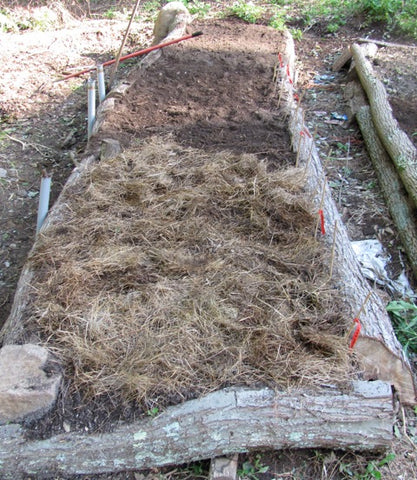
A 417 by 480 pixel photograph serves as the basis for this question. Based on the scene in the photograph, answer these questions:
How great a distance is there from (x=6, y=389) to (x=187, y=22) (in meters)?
5.94

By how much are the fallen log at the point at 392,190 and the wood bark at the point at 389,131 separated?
9 centimetres

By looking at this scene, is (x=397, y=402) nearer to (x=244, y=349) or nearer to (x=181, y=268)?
(x=244, y=349)

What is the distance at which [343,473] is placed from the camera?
2.17 m

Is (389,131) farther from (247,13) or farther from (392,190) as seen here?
(247,13)

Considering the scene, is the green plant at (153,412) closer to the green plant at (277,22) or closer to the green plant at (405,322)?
the green plant at (405,322)

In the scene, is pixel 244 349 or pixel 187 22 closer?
pixel 244 349

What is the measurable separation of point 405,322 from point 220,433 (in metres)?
1.54

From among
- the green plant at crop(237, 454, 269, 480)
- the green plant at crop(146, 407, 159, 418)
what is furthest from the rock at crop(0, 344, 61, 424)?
the green plant at crop(237, 454, 269, 480)

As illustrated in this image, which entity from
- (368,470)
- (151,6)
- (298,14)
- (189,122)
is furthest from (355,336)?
(151,6)

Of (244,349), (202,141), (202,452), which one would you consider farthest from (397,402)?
(202,141)

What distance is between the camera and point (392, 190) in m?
4.04

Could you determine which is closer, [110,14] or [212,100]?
[212,100]

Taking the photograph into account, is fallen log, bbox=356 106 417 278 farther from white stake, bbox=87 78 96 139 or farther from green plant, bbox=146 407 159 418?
white stake, bbox=87 78 96 139

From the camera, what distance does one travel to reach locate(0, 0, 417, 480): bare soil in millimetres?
2303
